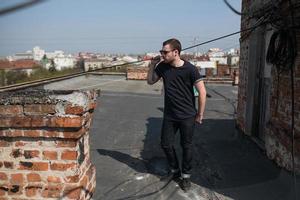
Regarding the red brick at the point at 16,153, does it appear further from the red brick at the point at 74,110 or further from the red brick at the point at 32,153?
the red brick at the point at 74,110

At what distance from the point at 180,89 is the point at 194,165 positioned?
1283mm

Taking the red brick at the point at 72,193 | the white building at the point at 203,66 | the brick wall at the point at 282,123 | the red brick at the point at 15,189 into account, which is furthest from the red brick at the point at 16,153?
the white building at the point at 203,66

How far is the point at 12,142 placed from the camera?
8.79 ft

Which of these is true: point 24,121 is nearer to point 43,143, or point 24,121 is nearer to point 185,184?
point 43,143

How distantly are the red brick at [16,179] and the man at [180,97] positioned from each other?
1852mm

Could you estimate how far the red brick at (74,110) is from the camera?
8.37 feet

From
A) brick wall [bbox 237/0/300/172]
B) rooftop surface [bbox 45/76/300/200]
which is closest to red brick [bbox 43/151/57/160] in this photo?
rooftop surface [bbox 45/76/300/200]

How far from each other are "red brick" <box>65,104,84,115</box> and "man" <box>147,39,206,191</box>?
5.39 ft

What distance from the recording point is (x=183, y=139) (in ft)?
13.4

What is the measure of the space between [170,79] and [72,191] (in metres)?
1.83

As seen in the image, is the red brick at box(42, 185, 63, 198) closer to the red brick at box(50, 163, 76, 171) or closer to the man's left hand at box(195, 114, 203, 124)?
the red brick at box(50, 163, 76, 171)

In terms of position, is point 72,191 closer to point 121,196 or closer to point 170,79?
point 121,196

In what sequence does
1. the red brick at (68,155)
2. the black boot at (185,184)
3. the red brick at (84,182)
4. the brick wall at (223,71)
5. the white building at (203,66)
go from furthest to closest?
1. the brick wall at (223,71)
2. the white building at (203,66)
3. the black boot at (185,184)
4. the red brick at (84,182)
5. the red brick at (68,155)

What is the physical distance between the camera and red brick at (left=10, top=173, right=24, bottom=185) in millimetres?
2738
